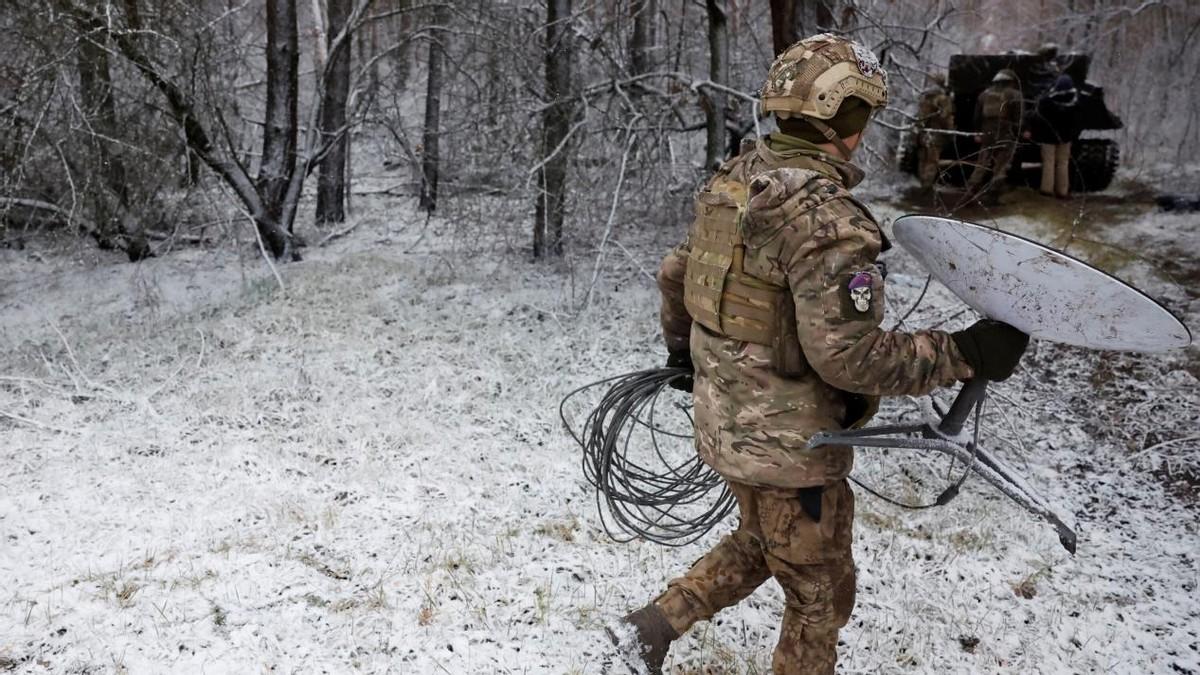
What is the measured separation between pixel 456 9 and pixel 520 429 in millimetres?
5278

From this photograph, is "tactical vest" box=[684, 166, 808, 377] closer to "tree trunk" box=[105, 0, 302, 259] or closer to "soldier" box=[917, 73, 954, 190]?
"tree trunk" box=[105, 0, 302, 259]

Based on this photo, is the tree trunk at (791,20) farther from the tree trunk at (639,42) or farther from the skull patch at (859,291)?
the skull patch at (859,291)

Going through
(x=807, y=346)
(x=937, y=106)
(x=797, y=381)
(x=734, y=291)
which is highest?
(x=937, y=106)

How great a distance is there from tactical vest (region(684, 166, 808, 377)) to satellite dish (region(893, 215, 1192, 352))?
489 mm

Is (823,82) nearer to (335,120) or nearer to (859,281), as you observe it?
(859,281)

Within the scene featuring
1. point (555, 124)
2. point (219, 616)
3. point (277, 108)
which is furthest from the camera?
point (277, 108)

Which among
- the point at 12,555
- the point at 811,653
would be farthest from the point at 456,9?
the point at 811,653

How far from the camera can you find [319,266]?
9422 millimetres

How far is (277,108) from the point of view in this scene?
974 cm

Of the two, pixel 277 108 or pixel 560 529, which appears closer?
pixel 560 529

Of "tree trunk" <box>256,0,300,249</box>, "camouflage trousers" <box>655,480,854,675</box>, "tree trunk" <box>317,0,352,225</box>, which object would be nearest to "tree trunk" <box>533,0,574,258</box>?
"tree trunk" <box>317,0,352,225</box>

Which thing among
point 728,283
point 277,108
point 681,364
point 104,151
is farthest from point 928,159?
point 728,283

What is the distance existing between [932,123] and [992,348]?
8847mm

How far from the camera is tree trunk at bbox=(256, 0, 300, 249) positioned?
970cm
